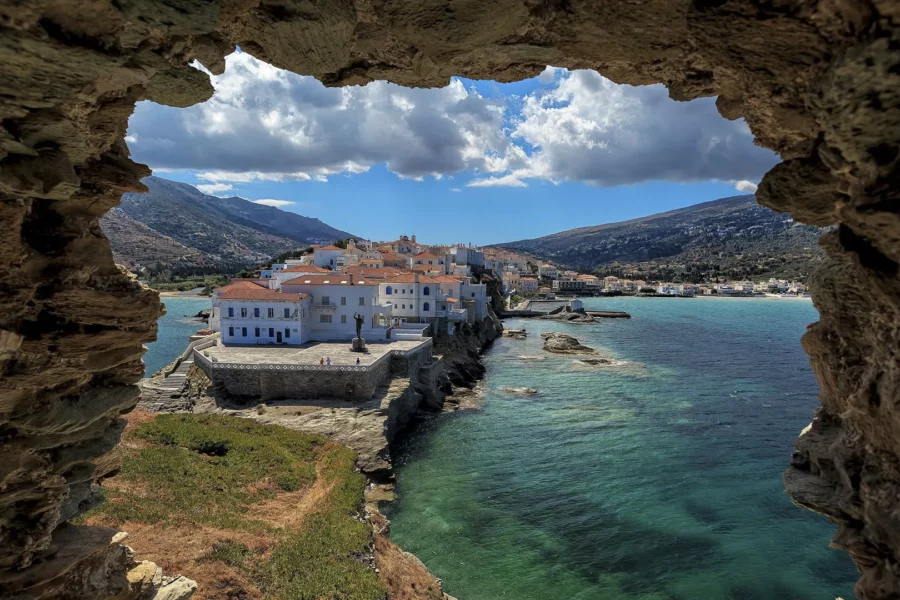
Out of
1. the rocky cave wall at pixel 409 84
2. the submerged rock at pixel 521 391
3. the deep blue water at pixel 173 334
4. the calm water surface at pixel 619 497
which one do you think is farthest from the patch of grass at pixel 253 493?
the submerged rock at pixel 521 391

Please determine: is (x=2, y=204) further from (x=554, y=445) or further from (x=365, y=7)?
(x=554, y=445)

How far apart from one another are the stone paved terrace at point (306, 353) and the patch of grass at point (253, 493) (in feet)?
32.0

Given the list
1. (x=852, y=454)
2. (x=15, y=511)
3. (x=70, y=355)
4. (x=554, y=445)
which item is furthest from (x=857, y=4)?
(x=554, y=445)

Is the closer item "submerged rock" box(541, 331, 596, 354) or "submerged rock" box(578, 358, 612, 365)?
"submerged rock" box(578, 358, 612, 365)

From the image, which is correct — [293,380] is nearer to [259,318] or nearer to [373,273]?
[259,318]

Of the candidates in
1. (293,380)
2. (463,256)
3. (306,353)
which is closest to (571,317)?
(463,256)

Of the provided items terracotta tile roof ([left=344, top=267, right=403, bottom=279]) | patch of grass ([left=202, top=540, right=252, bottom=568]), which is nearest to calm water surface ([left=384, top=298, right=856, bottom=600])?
patch of grass ([left=202, top=540, right=252, bottom=568])

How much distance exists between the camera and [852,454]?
668cm

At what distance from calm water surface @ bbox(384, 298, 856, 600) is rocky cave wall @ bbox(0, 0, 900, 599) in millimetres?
14726

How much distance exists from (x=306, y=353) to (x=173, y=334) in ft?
173

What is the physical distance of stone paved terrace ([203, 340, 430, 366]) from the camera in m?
38.0

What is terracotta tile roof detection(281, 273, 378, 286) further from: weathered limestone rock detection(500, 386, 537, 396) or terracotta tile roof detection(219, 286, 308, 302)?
weathered limestone rock detection(500, 386, 537, 396)

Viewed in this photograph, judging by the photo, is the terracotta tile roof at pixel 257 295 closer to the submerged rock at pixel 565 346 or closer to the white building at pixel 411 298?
the white building at pixel 411 298

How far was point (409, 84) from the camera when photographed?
805 cm
